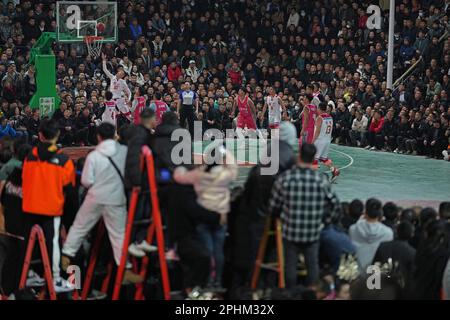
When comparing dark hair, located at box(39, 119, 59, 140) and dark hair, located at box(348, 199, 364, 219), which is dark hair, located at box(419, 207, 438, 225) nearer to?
dark hair, located at box(348, 199, 364, 219)

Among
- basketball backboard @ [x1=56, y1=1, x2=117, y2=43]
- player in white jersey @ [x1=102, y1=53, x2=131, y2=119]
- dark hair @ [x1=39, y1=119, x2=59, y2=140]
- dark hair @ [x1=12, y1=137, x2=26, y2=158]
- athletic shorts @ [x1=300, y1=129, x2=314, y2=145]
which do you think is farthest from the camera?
basketball backboard @ [x1=56, y1=1, x2=117, y2=43]

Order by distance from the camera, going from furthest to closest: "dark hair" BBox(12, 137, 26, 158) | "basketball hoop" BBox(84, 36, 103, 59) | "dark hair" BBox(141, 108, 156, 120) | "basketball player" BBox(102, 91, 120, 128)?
"basketball hoop" BBox(84, 36, 103, 59), "basketball player" BBox(102, 91, 120, 128), "dark hair" BBox(12, 137, 26, 158), "dark hair" BBox(141, 108, 156, 120)

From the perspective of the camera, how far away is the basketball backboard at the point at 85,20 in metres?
27.5

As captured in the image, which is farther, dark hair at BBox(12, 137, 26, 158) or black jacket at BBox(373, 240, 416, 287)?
dark hair at BBox(12, 137, 26, 158)

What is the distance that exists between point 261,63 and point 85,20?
6487 mm

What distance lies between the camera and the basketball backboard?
27.5m

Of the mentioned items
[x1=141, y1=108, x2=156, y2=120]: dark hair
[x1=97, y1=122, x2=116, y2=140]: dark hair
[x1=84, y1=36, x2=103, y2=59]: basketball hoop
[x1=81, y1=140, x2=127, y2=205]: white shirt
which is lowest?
[x1=81, y1=140, x2=127, y2=205]: white shirt

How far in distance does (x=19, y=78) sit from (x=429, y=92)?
11.3 metres

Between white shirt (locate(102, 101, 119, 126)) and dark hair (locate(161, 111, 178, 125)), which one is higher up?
dark hair (locate(161, 111, 178, 125))

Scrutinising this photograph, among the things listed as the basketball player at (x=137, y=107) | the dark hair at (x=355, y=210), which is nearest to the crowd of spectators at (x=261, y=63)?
the basketball player at (x=137, y=107)

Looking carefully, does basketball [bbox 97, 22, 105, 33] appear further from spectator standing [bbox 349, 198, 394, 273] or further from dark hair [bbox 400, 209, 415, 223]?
spectator standing [bbox 349, 198, 394, 273]

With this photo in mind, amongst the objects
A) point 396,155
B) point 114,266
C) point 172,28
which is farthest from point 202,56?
point 114,266

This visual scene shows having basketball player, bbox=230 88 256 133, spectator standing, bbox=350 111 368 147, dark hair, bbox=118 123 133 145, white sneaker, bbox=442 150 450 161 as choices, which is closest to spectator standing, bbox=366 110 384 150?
spectator standing, bbox=350 111 368 147

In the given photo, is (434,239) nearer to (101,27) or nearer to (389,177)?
(389,177)
